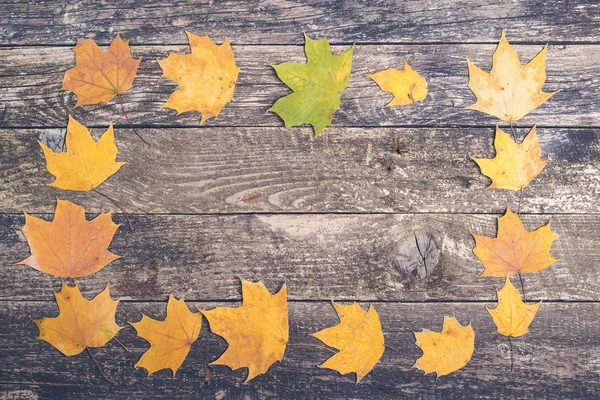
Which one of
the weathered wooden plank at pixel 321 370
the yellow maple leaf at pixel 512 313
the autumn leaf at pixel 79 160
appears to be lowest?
the weathered wooden plank at pixel 321 370

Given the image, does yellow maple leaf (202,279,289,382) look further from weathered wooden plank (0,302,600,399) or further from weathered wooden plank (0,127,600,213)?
weathered wooden plank (0,127,600,213)

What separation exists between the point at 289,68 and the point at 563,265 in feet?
3.53

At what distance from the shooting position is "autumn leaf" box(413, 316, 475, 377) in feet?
5.50

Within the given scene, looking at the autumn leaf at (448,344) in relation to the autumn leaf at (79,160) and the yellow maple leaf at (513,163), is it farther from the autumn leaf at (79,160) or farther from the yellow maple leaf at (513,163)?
the autumn leaf at (79,160)

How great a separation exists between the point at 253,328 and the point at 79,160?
0.76 meters

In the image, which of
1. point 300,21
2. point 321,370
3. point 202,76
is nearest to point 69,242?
point 202,76

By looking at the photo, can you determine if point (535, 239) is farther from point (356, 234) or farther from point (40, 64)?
point (40, 64)

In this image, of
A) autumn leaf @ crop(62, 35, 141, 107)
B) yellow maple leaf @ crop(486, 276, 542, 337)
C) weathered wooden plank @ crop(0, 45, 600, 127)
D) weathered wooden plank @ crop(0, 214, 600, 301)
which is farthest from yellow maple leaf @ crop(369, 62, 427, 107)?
autumn leaf @ crop(62, 35, 141, 107)

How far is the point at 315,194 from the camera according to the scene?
1714mm

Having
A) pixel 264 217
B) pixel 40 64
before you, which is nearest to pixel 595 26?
pixel 264 217

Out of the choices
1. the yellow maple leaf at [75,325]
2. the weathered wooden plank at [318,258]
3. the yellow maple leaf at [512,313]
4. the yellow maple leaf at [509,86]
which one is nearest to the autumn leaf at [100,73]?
the weathered wooden plank at [318,258]

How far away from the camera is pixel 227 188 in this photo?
67.4 inches

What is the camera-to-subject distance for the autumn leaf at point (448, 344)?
1.68 m

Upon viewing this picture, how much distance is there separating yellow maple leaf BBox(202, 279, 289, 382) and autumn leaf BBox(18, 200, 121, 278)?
0.39 m
